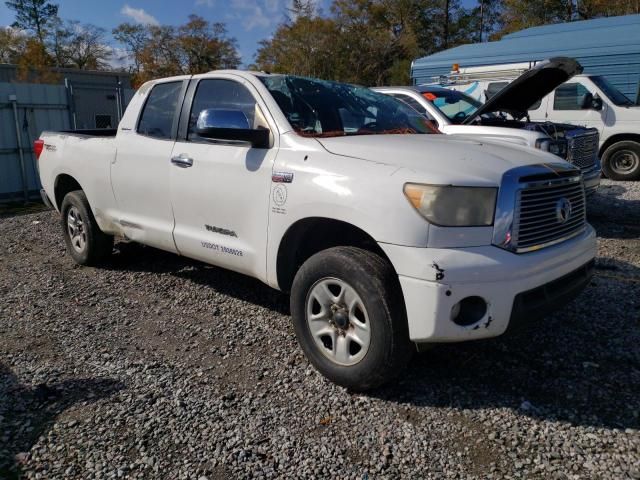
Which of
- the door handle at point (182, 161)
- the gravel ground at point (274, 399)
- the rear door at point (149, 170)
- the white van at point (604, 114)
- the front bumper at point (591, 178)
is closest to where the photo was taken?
the gravel ground at point (274, 399)

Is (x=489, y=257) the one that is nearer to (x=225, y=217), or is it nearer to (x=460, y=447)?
(x=460, y=447)

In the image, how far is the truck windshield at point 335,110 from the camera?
144 inches

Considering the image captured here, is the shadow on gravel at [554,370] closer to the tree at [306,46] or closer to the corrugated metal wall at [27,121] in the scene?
the corrugated metal wall at [27,121]

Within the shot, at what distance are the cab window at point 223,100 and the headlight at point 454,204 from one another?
145cm

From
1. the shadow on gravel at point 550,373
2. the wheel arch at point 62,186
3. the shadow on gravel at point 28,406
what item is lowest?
the shadow on gravel at point 28,406

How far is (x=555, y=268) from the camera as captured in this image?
2.92 metres

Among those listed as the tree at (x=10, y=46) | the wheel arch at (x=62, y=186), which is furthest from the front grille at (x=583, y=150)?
the tree at (x=10, y=46)

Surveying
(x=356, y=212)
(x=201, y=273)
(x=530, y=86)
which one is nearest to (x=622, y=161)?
(x=530, y=86)

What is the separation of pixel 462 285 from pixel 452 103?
246 inches

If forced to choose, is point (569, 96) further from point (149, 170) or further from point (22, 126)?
point (22, 126)

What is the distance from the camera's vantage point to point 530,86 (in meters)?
6.67

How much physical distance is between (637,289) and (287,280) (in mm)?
3180

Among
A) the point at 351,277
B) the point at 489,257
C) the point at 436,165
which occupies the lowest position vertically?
the point at 351,277

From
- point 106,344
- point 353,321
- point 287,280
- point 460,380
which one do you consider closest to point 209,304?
point 106,344
